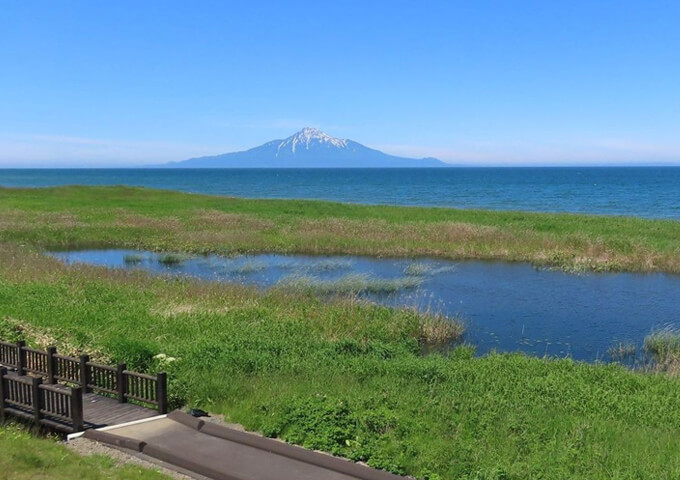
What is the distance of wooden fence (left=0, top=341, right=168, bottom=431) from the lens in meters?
11.8

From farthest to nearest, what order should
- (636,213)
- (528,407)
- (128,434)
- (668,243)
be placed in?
(636,213), (668,243), (528,407), (128,434)

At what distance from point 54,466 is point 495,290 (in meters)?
25.3

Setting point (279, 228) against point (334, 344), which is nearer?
point (334, 344)

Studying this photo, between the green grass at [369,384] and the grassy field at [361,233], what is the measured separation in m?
19.1

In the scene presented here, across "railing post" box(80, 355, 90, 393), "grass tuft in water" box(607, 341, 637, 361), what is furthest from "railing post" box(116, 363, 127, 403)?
"grass tuft in water" box(607, 341, 637, 361)

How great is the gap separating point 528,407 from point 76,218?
164ft

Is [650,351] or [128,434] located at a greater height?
[128,434]

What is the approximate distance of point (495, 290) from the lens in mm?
31203

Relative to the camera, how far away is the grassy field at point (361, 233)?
40438 mm

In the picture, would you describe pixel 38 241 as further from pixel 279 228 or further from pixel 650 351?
pixel 650 351

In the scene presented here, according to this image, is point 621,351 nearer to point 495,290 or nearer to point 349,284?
point 495,290

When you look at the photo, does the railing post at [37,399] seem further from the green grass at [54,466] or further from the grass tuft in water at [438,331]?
the grass tuft in water at [438,331]

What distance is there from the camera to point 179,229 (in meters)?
49.1

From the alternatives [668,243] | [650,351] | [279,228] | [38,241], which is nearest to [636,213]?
[668,243]
